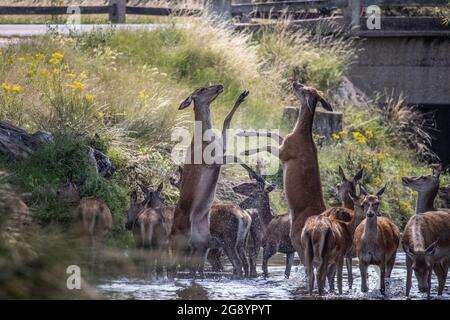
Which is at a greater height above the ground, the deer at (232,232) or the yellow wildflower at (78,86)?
the yellow wildflower at (78,86)

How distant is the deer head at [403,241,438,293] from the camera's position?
39.8 ft

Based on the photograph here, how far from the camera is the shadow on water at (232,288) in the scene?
11.7m

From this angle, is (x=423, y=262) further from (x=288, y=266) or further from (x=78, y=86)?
(x=78, y=86)

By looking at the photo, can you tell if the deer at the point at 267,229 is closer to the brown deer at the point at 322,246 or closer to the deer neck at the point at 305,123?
the deer neck at the point at 305,123

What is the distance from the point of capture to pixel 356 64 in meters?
25.7

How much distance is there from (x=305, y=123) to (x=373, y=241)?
2882 millimetres

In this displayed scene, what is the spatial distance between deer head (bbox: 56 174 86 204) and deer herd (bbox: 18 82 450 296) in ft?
0.05

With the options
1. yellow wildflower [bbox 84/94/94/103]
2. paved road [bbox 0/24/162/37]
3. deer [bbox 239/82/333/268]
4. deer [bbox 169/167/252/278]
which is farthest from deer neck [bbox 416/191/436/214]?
paved road [bbox 0/24/162/37]

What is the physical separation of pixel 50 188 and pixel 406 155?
9864 millimetres

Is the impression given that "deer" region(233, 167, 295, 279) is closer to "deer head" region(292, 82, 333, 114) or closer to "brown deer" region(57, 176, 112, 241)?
"deer head" region(292, 82, 333, 114)

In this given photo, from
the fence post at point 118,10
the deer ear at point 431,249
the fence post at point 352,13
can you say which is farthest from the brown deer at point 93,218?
the fence post at point 118,10

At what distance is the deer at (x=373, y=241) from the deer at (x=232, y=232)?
1790 millimetres
